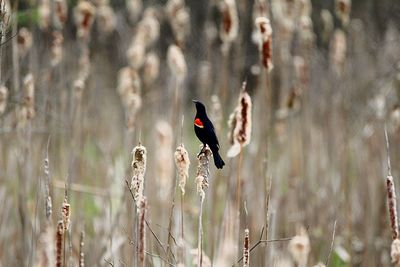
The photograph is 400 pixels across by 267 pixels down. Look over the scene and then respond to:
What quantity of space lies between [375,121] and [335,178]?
1.15 feet

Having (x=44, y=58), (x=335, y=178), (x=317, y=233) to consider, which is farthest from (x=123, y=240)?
(x=44, y=58)

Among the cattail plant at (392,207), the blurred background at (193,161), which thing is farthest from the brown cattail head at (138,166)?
the cattail plant at (392,207)

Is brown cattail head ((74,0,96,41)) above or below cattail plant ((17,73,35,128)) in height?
above

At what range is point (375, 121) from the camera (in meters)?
3.17

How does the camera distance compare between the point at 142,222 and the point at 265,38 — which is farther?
the point at 265,38

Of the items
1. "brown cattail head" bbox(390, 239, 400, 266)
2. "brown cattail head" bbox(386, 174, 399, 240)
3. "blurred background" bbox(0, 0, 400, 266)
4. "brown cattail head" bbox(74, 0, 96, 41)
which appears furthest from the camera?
"brown cattail head" bbox(74, 0, 96, 41)

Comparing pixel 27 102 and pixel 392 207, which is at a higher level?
pixel 27 102

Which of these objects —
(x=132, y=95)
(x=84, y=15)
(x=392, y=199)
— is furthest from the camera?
(x=84, y=15)

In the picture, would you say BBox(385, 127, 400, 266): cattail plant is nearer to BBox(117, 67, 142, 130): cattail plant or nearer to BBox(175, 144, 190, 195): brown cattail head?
BBox(175, 144, 190, 195): brown cattail head

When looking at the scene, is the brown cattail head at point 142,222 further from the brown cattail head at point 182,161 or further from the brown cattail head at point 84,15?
the brown cattail head at point 84,15

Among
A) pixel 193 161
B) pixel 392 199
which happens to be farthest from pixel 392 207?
pixel 193 161

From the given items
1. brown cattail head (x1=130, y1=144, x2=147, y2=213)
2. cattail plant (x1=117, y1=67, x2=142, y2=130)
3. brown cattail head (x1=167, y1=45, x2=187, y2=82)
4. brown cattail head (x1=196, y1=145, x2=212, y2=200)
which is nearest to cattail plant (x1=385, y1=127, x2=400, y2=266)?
brown cattail head (x1=196, y1=145, x2=212, y2=200)

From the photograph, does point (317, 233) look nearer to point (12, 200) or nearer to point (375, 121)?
point (375, 121)

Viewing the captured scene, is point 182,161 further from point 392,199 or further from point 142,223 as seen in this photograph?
point 392,199
